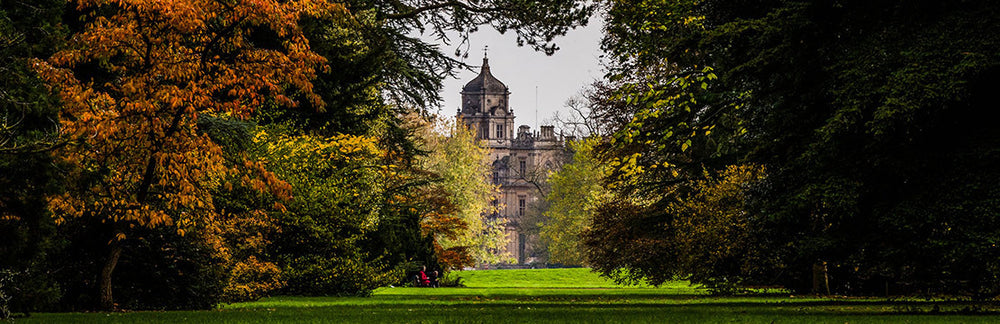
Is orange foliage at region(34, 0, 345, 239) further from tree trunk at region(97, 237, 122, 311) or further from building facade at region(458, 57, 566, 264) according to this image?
building facade at region(458, 57, 566, 264)

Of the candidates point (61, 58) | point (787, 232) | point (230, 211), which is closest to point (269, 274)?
point (230, 211)

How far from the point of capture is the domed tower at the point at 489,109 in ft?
373

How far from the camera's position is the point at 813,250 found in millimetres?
13578

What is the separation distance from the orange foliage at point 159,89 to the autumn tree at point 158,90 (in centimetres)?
2

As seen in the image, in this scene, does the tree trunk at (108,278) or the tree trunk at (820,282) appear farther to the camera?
the tree trunk at (820,282)

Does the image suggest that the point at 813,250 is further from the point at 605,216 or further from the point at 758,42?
→ the point at 605,216

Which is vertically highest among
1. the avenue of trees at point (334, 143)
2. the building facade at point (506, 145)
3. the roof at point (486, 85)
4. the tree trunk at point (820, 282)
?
the roof at point (486, 85)

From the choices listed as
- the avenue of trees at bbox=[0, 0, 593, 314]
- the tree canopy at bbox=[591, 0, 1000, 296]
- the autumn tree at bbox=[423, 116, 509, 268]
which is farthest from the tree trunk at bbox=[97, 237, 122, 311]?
the autumn tree at bbox=[423, 116, 509, 268]

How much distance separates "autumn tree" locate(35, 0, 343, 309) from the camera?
12.9 m

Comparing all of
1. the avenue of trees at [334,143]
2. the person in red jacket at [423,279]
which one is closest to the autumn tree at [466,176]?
the person in red jacket at [423,279]

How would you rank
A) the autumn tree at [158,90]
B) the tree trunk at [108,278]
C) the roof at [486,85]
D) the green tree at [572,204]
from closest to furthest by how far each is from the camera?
the autumn tree at [158,90]
the tree trunk at [108,278]
the green tree at [572,204]
the roof at [486,85]

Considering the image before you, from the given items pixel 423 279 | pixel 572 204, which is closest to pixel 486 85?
pixel 572 204

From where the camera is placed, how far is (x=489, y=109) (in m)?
114

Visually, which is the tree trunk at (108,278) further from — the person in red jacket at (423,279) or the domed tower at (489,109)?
the domed tower at (489,109)
